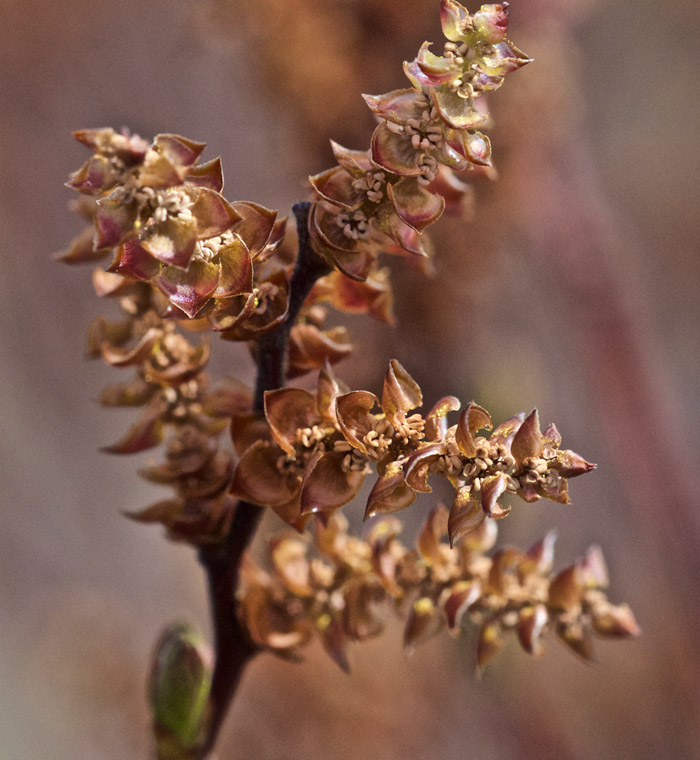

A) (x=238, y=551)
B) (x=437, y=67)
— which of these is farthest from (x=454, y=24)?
(x=238, y=551)

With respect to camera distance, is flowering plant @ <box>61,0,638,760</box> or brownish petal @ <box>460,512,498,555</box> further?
brownish petal @ <box>460,512,498,555</box>

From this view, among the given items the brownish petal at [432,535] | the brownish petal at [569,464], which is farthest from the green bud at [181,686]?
the brownish petal at [569,464]

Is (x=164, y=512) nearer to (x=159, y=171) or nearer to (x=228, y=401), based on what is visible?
(x=228, y=401)

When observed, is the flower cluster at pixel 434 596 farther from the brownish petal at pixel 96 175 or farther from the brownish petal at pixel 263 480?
the brownish petal at pixel 96 175

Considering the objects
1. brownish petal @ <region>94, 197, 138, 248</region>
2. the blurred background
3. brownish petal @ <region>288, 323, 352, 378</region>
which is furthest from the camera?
the blurred background

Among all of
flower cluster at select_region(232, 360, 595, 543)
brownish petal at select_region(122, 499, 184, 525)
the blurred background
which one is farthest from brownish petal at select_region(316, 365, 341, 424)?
the blurred background

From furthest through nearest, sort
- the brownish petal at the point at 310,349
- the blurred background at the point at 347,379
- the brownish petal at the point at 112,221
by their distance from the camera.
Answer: the blurred background at the point at 347,379 → the brownish petal at the point at 310,349 → the brownish petal at the point at 112,221

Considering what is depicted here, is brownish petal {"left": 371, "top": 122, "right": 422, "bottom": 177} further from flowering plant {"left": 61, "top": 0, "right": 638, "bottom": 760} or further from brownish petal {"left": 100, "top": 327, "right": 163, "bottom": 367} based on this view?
brownish petal {"left": 100, "top": 327, "right": 163, "bottom": 367}
